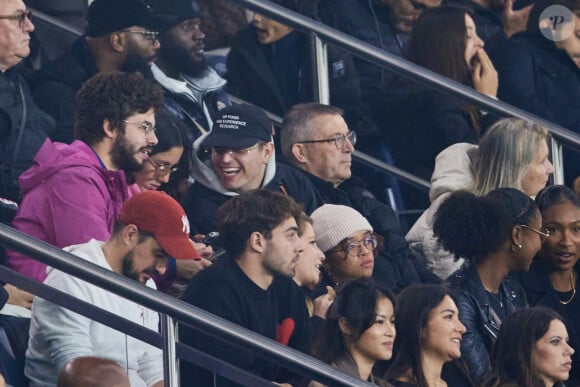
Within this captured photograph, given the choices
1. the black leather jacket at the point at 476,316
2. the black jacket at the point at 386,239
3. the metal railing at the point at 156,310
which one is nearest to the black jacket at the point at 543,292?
the black leather jacket at the point at 476,316

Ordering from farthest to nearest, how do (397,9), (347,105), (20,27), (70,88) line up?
(397,9) → (347,105) → (70,88) → (20,27)

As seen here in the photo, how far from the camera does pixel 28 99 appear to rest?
6.51m

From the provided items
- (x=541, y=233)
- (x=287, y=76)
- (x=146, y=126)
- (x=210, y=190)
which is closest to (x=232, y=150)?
(x=210, y=190)

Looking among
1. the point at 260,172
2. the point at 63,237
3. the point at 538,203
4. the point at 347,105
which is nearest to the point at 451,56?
the point at 347,105

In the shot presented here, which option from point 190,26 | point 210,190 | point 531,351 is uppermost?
point 190,26

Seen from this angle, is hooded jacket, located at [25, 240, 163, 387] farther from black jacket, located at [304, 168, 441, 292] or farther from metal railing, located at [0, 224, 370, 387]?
black jacket, located at [304, 168, 441, 292]

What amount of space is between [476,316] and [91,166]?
168cm

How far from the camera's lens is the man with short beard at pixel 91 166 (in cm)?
579

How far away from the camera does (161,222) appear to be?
18.3ft

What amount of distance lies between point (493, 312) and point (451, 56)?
178 centimetres

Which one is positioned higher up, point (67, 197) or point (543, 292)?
point (67, 197)

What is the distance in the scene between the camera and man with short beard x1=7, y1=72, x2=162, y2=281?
5.79 meters

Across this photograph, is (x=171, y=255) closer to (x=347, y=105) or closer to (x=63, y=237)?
(x=63, y=237)

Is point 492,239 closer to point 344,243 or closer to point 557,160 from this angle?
point 344,243
